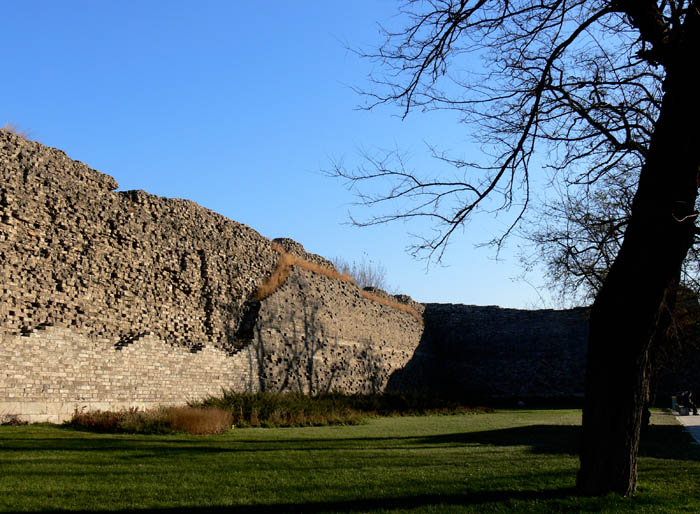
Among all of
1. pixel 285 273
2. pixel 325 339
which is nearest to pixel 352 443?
pixel 285 273

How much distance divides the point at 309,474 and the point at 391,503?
193 cm

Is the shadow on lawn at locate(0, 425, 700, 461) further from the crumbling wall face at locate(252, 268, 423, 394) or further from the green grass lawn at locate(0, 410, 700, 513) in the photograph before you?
the crumbling wall face at locate(252, 268, 423, 394)

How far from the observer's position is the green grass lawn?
636cm

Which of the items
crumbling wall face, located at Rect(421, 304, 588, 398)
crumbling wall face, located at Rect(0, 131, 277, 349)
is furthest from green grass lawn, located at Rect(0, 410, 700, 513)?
crumbling wall face, located at Rect(421, 304, 588, 398)

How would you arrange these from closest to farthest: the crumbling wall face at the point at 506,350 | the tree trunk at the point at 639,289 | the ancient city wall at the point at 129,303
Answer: the tree trunk at the point at 639,289 → the ancient city wall at the point at 129,303 → the crumbling wall face at the point at 506,350

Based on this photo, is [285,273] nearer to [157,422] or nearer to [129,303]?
[129,303]

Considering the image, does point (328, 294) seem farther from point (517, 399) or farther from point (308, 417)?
point (517, 399)

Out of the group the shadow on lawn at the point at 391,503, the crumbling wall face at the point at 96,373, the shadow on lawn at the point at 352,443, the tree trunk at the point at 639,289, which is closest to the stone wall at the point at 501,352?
the crumbling wall face at the point at 96,373

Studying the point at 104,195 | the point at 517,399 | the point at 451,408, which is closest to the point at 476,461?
the point at 104,195

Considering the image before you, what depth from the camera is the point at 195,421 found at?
13711mm

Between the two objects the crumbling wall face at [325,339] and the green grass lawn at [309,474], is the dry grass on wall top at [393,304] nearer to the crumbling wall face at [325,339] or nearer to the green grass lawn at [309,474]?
the crumbling wall face at [325,339]

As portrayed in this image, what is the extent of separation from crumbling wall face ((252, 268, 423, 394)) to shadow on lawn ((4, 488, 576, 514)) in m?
16.3

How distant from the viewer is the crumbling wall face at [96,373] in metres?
14.0

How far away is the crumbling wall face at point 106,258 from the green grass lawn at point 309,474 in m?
3.79
